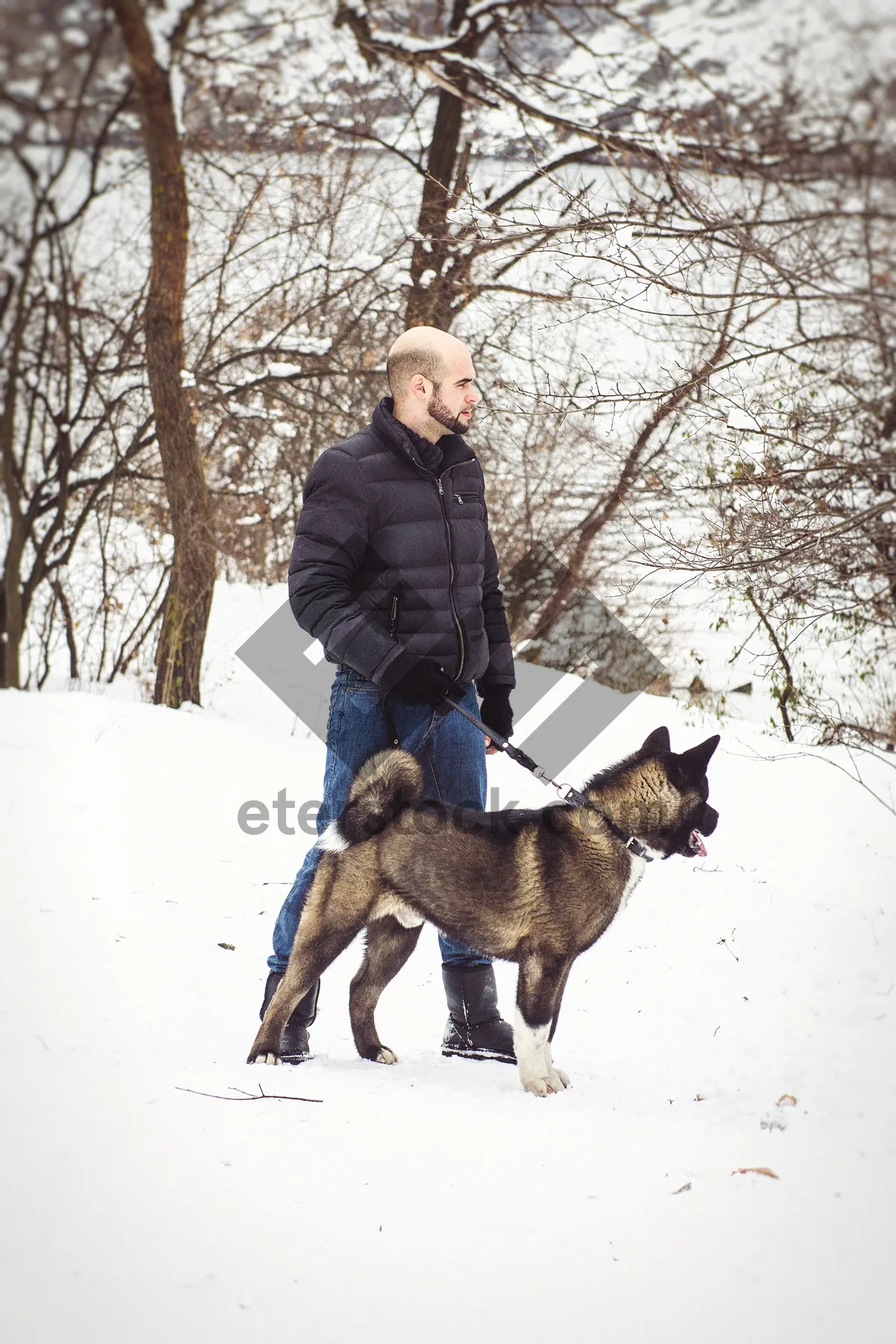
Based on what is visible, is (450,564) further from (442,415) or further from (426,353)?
(426,353)

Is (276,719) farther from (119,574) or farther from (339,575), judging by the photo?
(339,575)

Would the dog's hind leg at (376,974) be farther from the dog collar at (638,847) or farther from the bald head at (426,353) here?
the bald head at (426,353)

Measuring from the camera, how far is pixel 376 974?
339 centimetres

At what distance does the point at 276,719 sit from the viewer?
345 inches

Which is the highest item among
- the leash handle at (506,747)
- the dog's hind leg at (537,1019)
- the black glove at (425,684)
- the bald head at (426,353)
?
the bald head at (426,353)

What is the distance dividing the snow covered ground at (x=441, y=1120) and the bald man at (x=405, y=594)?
0.55 m

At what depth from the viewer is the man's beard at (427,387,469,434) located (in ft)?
10.5

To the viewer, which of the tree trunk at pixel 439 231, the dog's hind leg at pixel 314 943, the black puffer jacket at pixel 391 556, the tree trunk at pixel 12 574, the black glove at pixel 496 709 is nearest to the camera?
the black puffer jacket at pixel 391 556

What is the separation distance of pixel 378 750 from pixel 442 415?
3.95 feet

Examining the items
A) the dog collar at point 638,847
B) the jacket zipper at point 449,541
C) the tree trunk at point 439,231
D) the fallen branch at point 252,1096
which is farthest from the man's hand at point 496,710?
the tree trunk at point 439,231

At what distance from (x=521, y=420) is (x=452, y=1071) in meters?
5.99

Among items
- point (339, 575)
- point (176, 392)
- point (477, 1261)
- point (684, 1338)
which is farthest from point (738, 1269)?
point (176, 392)

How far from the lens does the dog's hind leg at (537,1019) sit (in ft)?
10.1

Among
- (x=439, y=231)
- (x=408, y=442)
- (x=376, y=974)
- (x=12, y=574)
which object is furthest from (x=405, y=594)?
(x=12, y=574)
